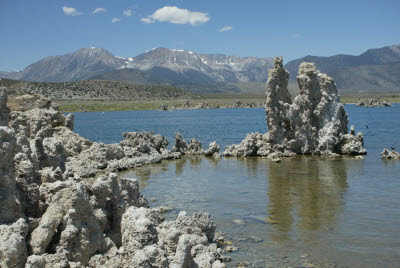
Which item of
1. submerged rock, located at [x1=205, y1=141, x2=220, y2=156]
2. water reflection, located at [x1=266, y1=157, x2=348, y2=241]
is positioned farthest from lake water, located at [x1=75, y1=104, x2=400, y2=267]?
submerged rock, located at [x1=205, y1=141, x2=220, y2=156]

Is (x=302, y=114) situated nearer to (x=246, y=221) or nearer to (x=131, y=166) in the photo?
(x=131, y=166)

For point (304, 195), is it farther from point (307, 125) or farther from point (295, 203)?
point (307, 125)

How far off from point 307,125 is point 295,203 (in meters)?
16.5

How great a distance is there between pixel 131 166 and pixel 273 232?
16854 millimetres

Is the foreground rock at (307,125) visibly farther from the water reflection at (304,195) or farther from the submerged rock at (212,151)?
the water reflection at (304,195)

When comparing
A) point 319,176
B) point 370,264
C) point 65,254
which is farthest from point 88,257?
point 319,176

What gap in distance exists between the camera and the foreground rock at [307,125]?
107 ft

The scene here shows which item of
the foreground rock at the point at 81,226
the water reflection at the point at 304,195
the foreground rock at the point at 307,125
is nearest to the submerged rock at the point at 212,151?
the foreground rock at the point at 307,125

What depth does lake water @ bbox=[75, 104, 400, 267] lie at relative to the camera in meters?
11.9

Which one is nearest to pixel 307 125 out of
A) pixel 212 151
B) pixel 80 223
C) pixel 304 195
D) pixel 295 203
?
pixel 212 151

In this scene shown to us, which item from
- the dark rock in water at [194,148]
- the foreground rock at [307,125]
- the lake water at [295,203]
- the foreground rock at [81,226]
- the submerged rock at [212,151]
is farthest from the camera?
the dark rock in water at [194,148]

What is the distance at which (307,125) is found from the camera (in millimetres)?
32906

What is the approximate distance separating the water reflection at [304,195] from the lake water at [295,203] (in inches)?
1.3

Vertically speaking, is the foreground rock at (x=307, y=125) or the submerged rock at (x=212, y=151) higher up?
the foreground rock at (x=307, y=125)
